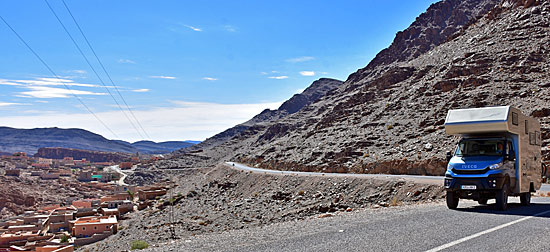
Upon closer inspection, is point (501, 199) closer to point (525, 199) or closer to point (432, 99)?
point (525, 199)

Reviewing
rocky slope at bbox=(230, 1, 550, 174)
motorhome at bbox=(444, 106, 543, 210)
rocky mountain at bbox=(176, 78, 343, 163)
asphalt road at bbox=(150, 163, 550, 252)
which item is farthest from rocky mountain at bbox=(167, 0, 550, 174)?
rocky mountain at bbox=(176, 78, 343, 163)

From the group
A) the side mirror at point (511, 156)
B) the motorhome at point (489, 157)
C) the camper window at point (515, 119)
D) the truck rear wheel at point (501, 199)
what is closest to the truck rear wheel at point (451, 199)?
the motorhome at point (489, 157)

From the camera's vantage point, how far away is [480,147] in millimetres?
14445

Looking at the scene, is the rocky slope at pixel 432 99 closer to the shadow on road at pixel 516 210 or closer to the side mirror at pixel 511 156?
the shadow on road at pixel 516 210

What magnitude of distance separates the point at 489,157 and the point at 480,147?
54 cm

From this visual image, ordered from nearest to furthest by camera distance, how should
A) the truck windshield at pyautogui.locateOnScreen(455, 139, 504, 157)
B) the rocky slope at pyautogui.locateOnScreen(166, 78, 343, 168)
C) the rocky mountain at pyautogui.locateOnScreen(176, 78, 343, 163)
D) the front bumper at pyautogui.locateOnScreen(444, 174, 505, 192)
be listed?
the front bumper at pyautogui.locateOnScreen(444, 174, 505, 192), the truck windshield at pyautogui.locateOnScreen(455, 139, 504, 157), the rocky slope at pyautogui.locateOnScreen(166, 78, 343, 168), the rocky mountain at pyautogui.locateOnScreen(176, 78, 343, 163)

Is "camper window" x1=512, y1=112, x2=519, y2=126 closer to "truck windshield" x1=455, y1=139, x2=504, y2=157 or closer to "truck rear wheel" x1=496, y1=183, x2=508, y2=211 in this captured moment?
"truck windshield" x1=455, y1=139, x2=504, y2=157

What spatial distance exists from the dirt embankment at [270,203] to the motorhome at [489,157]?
5.09 meters

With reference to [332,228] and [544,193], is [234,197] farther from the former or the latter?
[332,228]

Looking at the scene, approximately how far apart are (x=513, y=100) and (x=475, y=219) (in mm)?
36673

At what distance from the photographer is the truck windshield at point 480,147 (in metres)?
14.1

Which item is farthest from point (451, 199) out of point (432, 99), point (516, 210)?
point (432, 99)

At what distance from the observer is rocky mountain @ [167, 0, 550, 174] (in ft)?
130

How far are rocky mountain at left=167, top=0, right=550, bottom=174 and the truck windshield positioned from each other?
17.8 m
